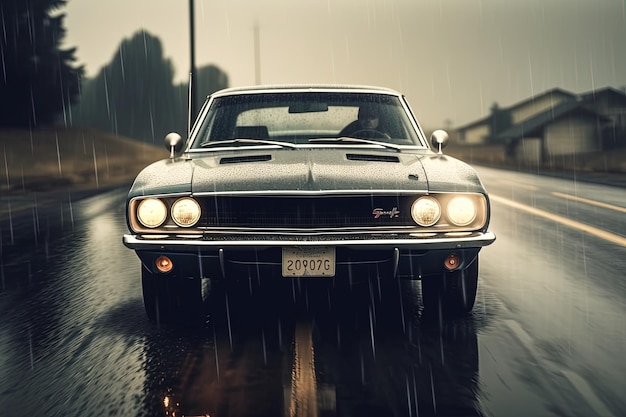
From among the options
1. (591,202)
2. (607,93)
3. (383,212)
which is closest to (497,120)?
(607,93)

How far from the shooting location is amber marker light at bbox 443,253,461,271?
463 cm

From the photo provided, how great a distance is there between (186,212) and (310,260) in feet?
2.59

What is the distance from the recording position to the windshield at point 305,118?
620 cm

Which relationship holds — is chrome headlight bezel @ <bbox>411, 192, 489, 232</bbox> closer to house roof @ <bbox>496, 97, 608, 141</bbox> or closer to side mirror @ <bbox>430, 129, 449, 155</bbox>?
side mirror @ <bbox>430, 129, 449, 155</bbox>

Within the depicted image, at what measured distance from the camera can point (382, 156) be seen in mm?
5223

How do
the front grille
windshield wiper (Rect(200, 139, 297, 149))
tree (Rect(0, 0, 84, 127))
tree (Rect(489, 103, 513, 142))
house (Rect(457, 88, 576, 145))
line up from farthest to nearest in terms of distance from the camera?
1. tree (Rect(489, 103, 513, 142))
2. house (Rect(457, 88, 576, 145))
3. tree (Rect(0, 0, 84, 127))
4. windshield wiper (Rect(200, 139, 297, 149))
5. the front grille

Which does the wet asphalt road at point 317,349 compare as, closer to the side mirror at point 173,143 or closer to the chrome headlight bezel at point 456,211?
the chrome headlight bezel at point 456,211

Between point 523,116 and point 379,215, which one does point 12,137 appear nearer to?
point 379,215

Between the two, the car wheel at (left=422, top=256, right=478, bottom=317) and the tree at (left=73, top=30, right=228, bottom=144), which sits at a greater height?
the tree at (left=73, top=30, right=228, bottom=144)

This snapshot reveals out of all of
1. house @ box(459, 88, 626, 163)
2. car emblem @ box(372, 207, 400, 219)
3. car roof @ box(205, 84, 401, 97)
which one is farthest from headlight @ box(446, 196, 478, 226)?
house @ box(459, 88, 626, 163)

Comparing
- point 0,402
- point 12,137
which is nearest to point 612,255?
point 0,402

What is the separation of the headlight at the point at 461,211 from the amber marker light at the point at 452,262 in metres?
0.20

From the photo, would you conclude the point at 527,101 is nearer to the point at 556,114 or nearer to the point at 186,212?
the point at 556,114

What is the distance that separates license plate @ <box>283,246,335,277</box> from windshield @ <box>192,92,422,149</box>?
6.02ft
